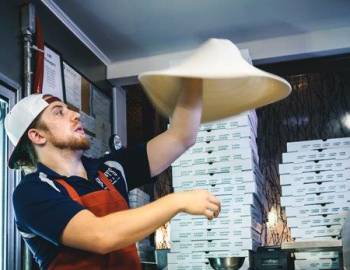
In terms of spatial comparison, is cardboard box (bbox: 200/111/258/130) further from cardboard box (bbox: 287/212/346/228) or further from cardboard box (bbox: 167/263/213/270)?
cardboard box (bbox: 167/263/213/270)

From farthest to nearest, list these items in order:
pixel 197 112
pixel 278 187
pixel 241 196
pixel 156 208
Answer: pixel 278 187, pixel 241 196, pixel 197 112, pixel 156 208

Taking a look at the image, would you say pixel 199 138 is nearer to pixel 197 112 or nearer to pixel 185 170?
pixel 185 170

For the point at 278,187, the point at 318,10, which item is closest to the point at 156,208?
the point at 318,10

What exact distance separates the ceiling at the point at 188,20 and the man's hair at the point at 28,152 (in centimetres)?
156

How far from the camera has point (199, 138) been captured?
3.73 metres

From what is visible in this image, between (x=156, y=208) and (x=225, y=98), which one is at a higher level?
(x=225, y=98)

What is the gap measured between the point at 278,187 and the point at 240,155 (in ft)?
3.33

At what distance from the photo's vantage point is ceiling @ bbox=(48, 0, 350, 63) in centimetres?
361

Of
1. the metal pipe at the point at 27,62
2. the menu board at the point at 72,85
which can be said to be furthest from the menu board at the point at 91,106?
the metal pipe at the point at 27,62

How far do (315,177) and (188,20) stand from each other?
4.77 feet

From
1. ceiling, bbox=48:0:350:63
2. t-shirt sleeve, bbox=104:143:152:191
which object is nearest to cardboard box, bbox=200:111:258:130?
ceiling, bbox=48:0:350:63

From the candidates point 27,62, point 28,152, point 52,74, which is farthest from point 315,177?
point 28,152

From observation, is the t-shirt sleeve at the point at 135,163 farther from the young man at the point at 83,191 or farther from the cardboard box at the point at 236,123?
the cardboard box at the point at 236,123

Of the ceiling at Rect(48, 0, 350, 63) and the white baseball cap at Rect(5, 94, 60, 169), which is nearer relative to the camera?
the white baseball cap at Rect(5, 94, 60, 169)
